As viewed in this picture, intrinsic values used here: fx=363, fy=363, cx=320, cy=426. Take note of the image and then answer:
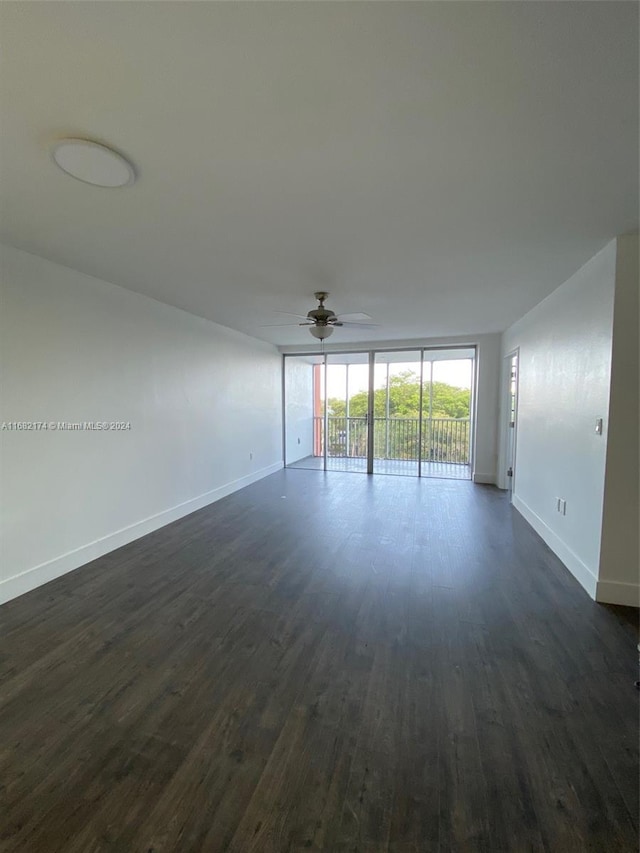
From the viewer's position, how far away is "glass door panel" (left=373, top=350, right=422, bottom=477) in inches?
283

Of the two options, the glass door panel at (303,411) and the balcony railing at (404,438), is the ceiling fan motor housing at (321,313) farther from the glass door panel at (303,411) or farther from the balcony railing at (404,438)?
the balcony railing at (404,438)

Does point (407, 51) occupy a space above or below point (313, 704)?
above

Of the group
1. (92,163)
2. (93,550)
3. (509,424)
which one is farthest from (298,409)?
(92,163)

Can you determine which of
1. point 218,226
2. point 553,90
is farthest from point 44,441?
point 553,90

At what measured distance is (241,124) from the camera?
1.36m

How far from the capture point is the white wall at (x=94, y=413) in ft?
8.42

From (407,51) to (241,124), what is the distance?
62 cm

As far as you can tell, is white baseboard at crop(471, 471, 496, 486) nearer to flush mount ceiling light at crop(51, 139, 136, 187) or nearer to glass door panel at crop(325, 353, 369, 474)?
glass door panel at crop(325, 353, 369, 474)

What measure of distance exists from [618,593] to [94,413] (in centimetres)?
425

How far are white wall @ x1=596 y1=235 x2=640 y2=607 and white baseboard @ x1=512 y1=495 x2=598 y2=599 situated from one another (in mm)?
97

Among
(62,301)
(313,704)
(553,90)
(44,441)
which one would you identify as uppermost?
(553,90)

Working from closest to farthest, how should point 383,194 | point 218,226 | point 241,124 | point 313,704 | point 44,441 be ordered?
1. point 241,124
2. point 313,704
3. point 383,194
4. point 218,226
5. point 44,441

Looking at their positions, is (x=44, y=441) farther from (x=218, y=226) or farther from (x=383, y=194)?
(x=383, y=194)

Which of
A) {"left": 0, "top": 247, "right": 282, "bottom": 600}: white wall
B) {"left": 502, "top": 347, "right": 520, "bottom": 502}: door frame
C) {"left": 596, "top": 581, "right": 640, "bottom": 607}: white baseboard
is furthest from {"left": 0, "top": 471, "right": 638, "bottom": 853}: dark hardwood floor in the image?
{"left": 502, "top": 347, "right": 520, "bottom": 502}: door frame
